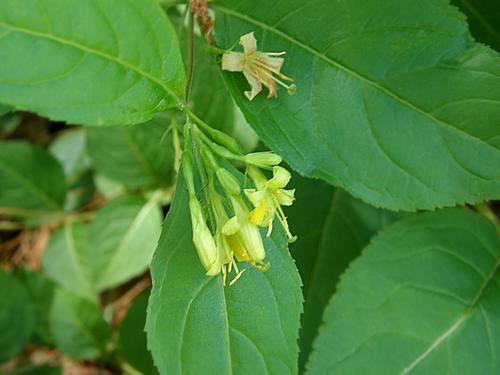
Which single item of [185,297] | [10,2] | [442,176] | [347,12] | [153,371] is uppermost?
[10,2]

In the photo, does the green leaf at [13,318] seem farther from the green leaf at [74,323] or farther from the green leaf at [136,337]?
the green leaf at [136,337]

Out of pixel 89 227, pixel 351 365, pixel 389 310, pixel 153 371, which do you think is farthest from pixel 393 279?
pixel 89 227

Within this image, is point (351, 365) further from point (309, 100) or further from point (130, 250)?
point (130, 250)

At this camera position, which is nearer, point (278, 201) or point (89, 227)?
point (278, 201)

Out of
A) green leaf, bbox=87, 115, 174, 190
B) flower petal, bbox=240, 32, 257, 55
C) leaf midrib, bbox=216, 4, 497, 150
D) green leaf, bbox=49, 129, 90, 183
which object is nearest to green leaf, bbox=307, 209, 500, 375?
leaf midrib, bbox=216, 4, 497, 150

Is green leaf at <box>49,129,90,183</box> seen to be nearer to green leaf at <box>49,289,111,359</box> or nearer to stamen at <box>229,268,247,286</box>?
green leaf at <box>49,289,111,359</box>

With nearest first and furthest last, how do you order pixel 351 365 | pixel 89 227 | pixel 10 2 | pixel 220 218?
pixel 10 2 → pixel 220 218 → pixel 351 365 → pixel 89 227
